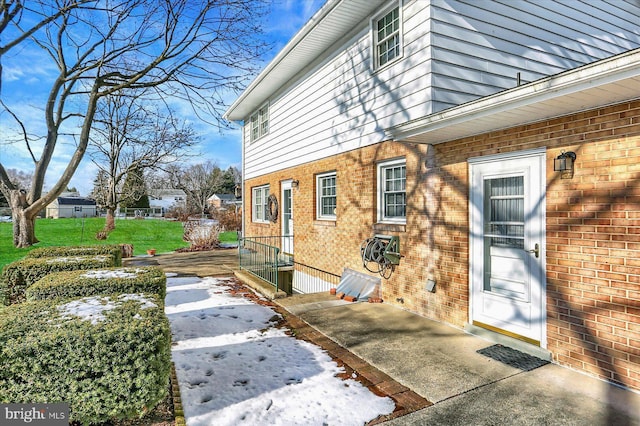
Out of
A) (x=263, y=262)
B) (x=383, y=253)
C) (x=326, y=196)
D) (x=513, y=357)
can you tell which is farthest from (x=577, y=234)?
(x=263, y=262)

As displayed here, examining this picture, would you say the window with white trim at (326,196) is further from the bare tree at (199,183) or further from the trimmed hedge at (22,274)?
the bare tree at (199,183)

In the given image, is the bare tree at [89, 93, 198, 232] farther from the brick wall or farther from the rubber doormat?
the rubber doormat

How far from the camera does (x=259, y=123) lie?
519 inches

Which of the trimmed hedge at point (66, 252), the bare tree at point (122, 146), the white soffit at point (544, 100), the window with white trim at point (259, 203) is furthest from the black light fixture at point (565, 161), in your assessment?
the bare tree at point (122, 146)

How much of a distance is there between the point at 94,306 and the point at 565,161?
16.0 feet

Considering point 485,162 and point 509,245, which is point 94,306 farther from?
point 485,162

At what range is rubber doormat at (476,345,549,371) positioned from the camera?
3.86 metres

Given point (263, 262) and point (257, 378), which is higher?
point (263, 262)

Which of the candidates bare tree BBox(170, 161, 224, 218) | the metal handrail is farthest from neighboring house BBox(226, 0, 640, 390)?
bare tree BBox(170, 161, 224, 218)

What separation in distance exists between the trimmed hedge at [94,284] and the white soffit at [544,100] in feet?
12.8

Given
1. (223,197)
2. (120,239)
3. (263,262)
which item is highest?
(223,197)

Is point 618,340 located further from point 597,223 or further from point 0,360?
point 0,360

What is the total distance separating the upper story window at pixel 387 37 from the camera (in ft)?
20.7

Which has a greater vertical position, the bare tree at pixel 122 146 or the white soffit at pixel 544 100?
the bare tree at pixel 122 146
